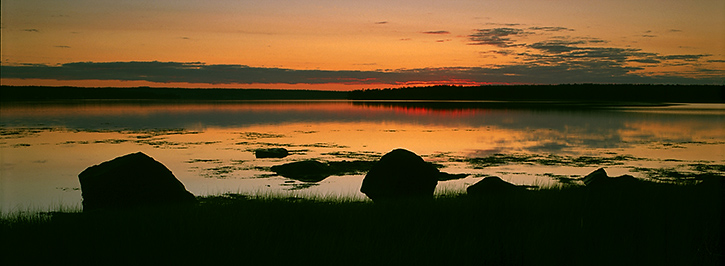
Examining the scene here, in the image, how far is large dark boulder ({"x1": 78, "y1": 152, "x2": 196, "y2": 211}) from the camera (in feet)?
35.9

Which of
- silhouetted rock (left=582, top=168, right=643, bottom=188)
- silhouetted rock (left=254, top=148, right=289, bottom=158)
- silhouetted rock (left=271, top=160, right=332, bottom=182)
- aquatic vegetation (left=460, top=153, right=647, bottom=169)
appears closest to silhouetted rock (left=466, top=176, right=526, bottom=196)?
silhouetted rock (left=582, top=168, right=643, bottom=188)

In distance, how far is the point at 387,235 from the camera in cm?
734

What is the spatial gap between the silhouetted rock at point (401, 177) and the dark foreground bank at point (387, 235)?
3805mm

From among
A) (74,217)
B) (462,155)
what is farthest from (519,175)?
(74,217)

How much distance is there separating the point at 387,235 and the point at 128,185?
21.0 feet

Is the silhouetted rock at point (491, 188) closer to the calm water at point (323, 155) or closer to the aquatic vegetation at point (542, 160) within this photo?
the calm water at point (323, 155)

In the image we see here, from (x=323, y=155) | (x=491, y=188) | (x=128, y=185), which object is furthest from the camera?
(x=323, y=155)

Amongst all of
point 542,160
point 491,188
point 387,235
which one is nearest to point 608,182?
point 491,188

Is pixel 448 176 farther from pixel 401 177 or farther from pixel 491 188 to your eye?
pixel 491 188

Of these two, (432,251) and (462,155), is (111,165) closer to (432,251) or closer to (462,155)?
(432,251)

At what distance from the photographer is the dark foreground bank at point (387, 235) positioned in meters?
6.31

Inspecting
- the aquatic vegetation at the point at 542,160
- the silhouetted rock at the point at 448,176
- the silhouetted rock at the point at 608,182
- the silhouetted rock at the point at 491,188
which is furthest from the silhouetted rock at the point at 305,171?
the silhouetted rock at the point at 608,182

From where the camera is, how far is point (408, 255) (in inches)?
254

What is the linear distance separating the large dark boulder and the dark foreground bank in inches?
91.5
